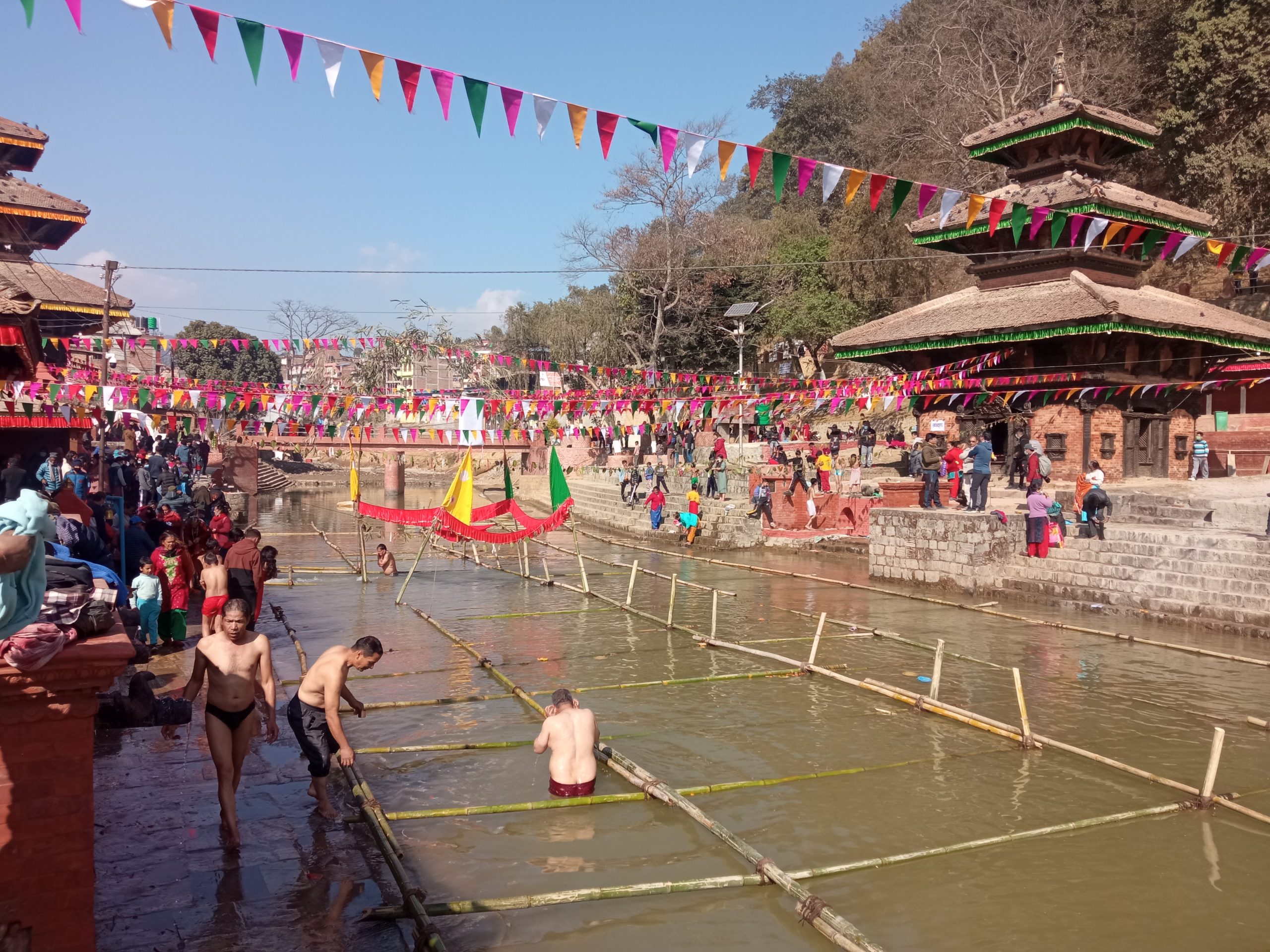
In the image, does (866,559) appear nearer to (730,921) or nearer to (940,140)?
(730,921)

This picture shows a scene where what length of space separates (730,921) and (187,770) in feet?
17.3

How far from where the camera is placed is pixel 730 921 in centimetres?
655

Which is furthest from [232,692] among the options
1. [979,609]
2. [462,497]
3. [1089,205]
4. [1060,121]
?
[1060,121]

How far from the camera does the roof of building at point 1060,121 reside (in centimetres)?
2709

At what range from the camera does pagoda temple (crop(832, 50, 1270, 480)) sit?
990 inches

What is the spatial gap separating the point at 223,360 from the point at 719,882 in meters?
77.1

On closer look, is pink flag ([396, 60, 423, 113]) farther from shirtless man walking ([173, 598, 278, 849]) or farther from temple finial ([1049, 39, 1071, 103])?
temple finial ([1049, 39, 1071, 103])

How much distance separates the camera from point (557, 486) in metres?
19.9

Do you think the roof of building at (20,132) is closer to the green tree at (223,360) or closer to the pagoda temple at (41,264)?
the pagoda temple at (41,264)

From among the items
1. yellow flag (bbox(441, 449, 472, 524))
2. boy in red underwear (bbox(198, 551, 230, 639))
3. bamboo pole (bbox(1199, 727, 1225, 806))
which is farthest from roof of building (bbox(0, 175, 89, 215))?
bamboo pole (bbox(1199, 727, 1225, 806))

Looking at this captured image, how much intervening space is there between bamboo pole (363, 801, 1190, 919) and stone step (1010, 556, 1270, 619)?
376 inches

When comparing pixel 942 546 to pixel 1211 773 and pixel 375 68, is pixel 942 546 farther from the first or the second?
pixel 375 68

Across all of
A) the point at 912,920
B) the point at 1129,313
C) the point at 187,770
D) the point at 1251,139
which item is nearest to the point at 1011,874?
the point at 912,920

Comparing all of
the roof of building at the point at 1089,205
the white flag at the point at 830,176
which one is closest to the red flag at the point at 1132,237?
the roof of building at the point at 1089,205
